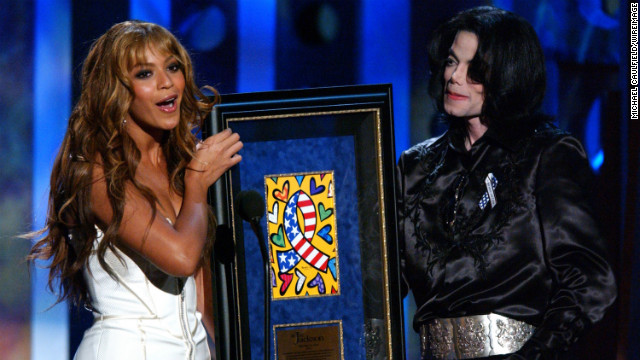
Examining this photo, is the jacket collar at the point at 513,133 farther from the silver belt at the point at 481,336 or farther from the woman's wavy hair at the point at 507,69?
the silver belt at the point at 481,336

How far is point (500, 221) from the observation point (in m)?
2.06

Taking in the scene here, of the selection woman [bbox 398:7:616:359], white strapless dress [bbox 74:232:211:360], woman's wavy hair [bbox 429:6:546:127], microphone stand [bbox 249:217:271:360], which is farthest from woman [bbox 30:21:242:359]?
woman's wavy hair [bbox 429:6:546:127]

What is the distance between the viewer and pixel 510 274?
80.5 inches

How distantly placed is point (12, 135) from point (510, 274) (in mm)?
1980

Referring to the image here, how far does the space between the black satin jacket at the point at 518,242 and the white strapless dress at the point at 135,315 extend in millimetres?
677

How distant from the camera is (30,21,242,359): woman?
72.6 inches

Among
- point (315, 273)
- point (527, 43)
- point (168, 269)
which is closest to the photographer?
point (168, 269)

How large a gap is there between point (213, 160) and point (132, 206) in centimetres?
23

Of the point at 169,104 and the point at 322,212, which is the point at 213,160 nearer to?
the point at 169,104

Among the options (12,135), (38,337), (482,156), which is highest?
(12,135)

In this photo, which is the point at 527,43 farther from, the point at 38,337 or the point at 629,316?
the point at 38,337

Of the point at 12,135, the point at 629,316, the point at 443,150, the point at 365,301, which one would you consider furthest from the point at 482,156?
the point at 12,135

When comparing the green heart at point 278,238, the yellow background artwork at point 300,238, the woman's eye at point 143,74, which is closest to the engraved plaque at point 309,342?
the yellow background artwork at point 300,238

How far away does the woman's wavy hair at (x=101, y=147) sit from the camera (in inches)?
73.0
